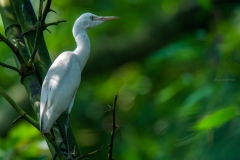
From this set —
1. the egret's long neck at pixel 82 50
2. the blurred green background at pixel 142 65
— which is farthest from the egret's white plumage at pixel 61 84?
the blurred green background at pixel 142 65

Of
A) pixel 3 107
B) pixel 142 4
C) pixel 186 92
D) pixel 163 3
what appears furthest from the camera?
pixel 142 4

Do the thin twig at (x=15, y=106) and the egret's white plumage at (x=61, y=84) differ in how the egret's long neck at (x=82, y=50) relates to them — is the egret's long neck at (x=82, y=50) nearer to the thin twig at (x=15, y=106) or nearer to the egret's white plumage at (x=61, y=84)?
the egret's white plumage at (x=61, y=84)

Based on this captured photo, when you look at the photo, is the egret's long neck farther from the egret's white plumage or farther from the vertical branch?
the vertical branch

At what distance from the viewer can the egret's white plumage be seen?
2.02 meters

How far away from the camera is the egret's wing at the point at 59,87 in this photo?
204 cm

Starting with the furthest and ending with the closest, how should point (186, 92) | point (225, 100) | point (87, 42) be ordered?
1. point (186, 92)
2. point (225, 100)
3. point (87, 42)

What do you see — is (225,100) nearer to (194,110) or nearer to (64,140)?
(194,110)

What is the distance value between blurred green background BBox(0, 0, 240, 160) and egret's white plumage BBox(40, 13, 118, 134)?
1.15 metres

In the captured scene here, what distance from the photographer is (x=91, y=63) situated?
4.79 meters

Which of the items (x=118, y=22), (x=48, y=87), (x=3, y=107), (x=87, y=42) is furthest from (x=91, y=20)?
(x=118, y=22)

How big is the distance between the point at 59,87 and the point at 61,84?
2 centimetres

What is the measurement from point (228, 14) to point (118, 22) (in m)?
1.06

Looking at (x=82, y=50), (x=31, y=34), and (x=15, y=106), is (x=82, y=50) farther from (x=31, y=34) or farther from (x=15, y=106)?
(x=15, y=106)

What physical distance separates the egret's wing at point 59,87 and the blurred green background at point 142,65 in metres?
1.25
